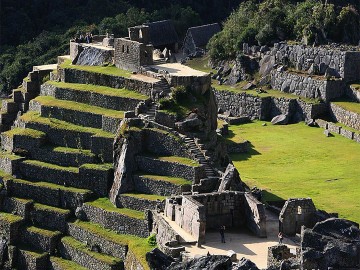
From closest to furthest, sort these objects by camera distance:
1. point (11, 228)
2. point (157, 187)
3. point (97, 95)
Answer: point (157, 187)
point (11, 228)
point (97, 95)

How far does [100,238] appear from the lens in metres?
73.1

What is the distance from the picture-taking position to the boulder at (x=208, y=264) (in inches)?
2030

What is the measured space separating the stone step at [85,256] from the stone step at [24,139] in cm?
821

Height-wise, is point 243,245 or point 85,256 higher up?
point 243,245

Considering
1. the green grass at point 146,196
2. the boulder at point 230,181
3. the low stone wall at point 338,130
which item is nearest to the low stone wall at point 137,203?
the green grass at point 146,196

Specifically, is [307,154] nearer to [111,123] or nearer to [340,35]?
[111,123]

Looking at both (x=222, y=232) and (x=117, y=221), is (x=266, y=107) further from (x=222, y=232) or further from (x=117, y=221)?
(x=222, y=232)

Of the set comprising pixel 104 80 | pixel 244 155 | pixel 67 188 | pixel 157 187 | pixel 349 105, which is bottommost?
pixel 244 155

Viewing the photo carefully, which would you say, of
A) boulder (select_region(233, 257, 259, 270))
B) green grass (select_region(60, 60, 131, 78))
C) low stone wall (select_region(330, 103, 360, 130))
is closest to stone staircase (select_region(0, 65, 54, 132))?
green grass (select_region(60, 60, 131, 78))

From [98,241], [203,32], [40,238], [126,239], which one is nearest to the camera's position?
[126,239]

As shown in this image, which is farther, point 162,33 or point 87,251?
point 162,33

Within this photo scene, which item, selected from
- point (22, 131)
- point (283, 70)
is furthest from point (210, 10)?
point (22, 131)

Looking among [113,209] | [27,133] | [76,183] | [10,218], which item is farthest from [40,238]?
[27,133]

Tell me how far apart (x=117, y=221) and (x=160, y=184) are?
3062mm
